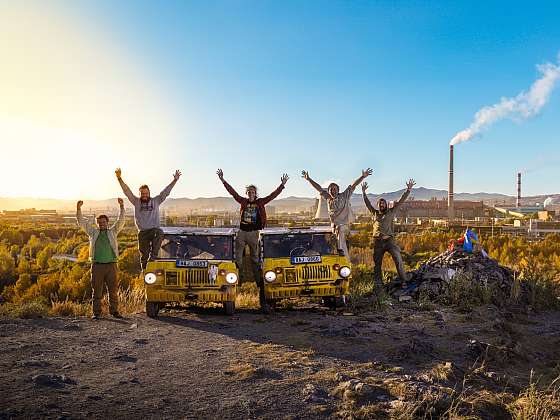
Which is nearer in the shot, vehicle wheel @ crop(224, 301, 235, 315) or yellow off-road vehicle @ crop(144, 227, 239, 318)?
yellow off-road vehicle @ crop(144, 227, 239, 318)

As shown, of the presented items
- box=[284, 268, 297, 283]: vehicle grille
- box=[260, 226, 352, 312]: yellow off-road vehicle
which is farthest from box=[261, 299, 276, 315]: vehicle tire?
box=[284, 268, 297, 283]: vehicle grille

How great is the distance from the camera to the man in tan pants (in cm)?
1013

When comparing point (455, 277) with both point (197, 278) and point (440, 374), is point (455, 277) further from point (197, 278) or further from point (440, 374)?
point (440, 374)

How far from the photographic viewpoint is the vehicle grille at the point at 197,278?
32.0 ft

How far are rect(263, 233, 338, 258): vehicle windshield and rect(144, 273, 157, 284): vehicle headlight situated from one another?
240cm

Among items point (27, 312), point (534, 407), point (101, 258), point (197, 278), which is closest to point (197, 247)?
point (197, 278)

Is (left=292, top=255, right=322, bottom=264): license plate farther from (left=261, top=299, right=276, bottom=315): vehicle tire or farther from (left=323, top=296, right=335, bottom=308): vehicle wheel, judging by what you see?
(left=261, top=299, right=276, bottom=315): vehicle tire

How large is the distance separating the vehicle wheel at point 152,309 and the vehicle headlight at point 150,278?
537 millimetres

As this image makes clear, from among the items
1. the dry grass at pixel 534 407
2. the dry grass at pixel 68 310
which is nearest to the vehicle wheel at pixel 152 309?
the dry grass at pixel 68 310

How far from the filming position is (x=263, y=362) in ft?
22.3

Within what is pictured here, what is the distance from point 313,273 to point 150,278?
323 cm

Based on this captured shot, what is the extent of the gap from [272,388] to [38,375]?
2752 millimetres

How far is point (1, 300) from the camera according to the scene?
18234mm

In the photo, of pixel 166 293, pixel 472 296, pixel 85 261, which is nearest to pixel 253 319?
pixel 166 293
